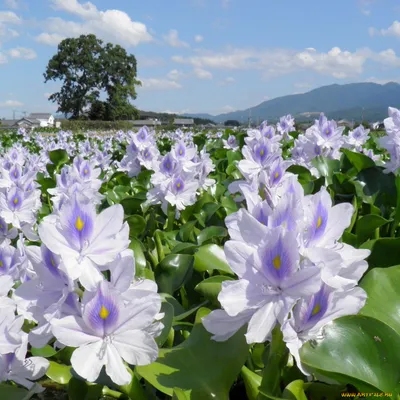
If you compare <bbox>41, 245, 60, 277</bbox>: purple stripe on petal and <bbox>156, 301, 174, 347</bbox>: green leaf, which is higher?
<bbox>41, 245, 60, 277</bbox>: purple stripe on petal

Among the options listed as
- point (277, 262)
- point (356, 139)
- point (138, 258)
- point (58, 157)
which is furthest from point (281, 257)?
point (58, 157)

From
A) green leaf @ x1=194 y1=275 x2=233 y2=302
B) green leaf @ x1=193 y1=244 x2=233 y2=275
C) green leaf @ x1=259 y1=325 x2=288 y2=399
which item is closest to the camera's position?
green leaf @ x1=259 y1=325 x2=288 y2=399

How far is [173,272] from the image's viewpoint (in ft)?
5.67

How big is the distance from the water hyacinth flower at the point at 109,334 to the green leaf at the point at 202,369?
0.12 meters

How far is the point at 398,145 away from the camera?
2.72 metres

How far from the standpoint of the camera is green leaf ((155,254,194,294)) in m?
1.71

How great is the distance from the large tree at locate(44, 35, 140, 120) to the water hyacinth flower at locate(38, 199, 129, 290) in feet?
197

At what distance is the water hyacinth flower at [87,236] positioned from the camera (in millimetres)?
1077

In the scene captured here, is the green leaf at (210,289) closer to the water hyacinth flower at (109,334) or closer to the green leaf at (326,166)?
the water hyacinth flower at (109,334)

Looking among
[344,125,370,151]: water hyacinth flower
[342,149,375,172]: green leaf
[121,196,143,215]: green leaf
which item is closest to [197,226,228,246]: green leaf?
[121,196,143,215]: green leaf

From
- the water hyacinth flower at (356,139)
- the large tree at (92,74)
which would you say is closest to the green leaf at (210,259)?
the water hyacinth flower at (356,139)

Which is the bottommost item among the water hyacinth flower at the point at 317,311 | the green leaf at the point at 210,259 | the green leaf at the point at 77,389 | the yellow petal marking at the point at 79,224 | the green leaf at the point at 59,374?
the green leaf at the point at 77,389

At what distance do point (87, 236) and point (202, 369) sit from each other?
374mm

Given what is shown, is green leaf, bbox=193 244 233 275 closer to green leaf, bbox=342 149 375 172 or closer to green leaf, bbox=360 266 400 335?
green leaf, bbox=360 266 400 335
